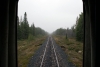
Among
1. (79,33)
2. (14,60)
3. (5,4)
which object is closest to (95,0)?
(5,4)

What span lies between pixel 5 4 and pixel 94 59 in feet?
12.8

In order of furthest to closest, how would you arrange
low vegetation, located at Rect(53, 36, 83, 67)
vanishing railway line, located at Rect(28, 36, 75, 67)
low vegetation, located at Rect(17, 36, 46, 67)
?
1. low vegetation, located at Rect(53, 36, 83, 67)
2. low vegetation, located at Rect(17, 36, 46, 67)
3. vanishing railway line, located at Rect(28, 36, 75, 67)

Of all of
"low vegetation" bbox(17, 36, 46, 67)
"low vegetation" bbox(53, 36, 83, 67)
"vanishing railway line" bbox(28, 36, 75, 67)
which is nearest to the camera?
"vanishing railway line" bbox(28, 36, 75, 67)

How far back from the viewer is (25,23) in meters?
69.9

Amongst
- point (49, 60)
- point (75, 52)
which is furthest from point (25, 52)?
point (49, 60)

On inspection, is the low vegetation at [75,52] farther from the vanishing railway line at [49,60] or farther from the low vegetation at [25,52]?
the low vegetation at [25,52]

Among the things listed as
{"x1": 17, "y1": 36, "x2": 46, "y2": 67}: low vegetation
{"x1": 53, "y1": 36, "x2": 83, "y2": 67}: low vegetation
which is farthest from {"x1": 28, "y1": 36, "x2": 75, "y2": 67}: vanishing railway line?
{"x1": 53, "y1": 36, "x2": 83, "y2": 67}: low vegetation

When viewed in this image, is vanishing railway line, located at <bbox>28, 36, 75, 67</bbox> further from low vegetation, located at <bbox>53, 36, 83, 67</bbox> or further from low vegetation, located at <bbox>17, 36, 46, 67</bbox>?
low vegetation, located at <bbox>53, 36, 83, 67</bbox>

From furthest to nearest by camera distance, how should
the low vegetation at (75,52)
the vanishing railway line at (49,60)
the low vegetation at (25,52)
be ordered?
the low vegetation at (75,52) < the low vegetation at (25,52) < the vanishing railway line at (49,60)

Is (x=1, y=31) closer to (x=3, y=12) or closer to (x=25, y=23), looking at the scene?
(x=3, y=12)

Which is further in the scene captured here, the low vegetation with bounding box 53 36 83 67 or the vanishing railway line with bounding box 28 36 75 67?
the low vegetation with bounding box 53 36 83 67

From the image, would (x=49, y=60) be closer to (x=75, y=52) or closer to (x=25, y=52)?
(x=75, y=52)

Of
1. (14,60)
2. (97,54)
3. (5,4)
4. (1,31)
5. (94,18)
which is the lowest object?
(14,60)

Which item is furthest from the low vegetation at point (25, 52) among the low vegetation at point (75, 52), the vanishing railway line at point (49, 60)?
the low vegetation at point (75, 52)
